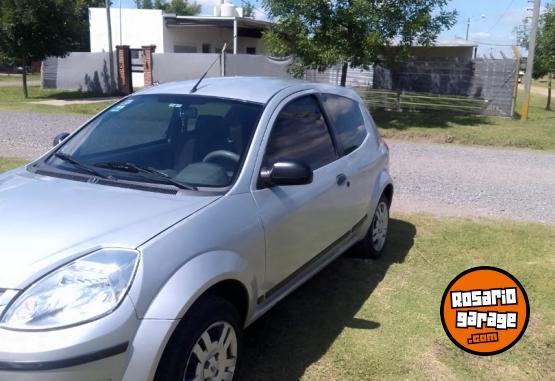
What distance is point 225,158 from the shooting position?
343 centimetres

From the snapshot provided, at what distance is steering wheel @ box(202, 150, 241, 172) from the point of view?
Result: 133 inches

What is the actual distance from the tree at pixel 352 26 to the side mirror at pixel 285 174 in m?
12.2

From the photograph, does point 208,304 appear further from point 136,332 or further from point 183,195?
point 183,195

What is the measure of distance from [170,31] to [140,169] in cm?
2890

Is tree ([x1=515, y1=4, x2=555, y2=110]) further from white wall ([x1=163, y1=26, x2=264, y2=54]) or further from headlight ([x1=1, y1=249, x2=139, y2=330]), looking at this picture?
→ headlight ([x1=1, y1=249, x2=139, y2=330])

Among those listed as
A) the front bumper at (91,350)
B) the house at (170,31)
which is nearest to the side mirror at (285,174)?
the front bumper at (91,350)

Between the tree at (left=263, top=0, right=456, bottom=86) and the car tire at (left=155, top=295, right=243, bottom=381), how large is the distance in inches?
510

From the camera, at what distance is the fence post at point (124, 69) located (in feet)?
84.7

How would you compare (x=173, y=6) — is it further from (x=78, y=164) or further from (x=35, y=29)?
(x=78, y=164)

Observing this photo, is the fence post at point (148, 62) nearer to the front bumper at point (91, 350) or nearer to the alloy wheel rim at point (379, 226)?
the alloy wheel rim at point (379, 226)

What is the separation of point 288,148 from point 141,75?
28043 millimetres

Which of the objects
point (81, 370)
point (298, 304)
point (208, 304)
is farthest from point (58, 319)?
point (298, 304)

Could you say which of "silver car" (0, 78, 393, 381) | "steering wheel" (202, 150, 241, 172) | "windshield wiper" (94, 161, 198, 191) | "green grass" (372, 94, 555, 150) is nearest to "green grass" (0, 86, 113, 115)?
"green grass" (372, 94, 555, 150)

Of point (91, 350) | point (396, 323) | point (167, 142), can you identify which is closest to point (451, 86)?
point (396, 323)
